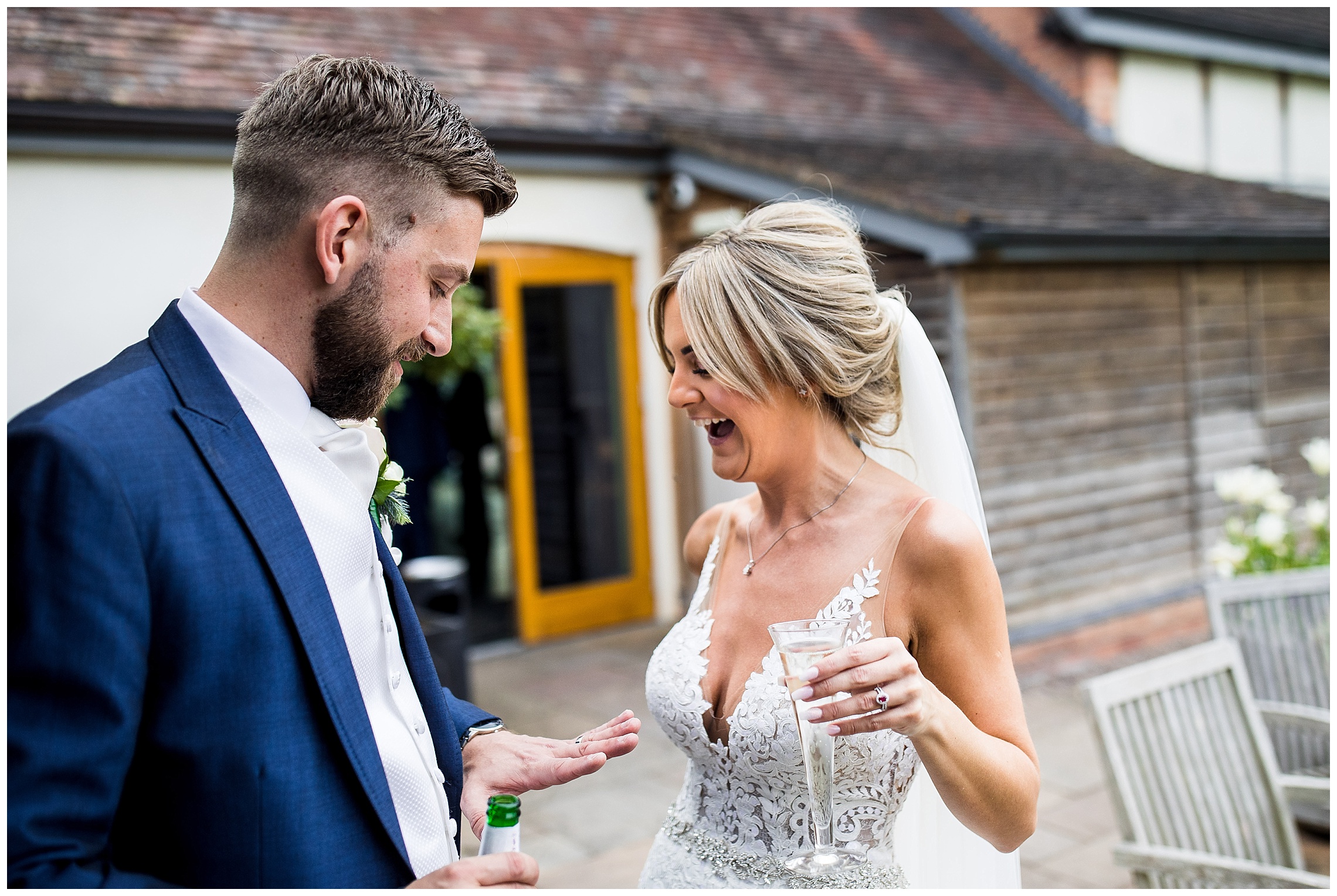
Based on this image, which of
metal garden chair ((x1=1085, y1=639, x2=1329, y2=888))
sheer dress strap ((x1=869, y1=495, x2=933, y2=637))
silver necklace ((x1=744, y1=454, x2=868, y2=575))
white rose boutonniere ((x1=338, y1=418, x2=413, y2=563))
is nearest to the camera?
white rose boutonniere ((x1=338, y1=418, x2=413, y2=563))

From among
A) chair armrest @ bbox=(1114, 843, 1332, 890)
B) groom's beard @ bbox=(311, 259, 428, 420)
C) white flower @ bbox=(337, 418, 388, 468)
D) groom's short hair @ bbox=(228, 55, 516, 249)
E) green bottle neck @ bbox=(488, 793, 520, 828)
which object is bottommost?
chair armrest @ bbox=(1114, 843, 1332, 890)

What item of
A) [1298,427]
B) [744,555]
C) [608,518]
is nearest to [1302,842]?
[744,555]

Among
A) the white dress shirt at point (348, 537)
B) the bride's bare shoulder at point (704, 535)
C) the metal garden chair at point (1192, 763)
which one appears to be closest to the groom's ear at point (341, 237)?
the white dress shirt at point (348, 537)

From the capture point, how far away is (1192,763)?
331 cm

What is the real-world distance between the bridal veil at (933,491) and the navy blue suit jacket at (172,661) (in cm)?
132

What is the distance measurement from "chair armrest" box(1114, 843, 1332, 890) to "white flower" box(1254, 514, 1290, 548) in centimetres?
198

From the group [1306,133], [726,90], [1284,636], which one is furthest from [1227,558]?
[1306,133]

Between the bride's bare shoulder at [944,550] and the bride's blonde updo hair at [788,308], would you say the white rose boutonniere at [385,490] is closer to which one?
the bride's blonde updo hair at [788,308]

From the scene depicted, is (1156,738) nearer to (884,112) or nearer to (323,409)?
(323,409)

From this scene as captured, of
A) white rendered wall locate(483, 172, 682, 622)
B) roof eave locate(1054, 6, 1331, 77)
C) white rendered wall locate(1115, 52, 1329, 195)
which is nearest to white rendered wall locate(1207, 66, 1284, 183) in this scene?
white rendered wall locate(1115, 52, 1329, 195)

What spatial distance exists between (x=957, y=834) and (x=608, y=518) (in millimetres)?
6528

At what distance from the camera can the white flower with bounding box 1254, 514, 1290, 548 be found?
4.49 m

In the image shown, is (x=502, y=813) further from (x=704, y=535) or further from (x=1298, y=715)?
(x=1298, y=715)

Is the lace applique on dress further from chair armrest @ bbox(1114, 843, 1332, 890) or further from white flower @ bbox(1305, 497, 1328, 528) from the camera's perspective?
white flower @ bbox(1305, 497, 1328, 528)
